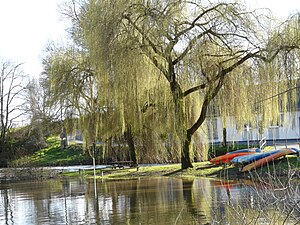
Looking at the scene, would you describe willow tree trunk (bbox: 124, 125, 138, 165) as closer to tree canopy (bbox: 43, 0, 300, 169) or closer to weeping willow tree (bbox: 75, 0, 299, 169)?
tree canopy (bbox: 43, 0, 300, 169)

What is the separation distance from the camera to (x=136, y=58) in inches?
900

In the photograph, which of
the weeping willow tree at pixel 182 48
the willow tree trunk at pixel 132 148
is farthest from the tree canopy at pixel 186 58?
the willow tree trunk at pixel 132 148

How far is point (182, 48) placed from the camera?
23047 mm

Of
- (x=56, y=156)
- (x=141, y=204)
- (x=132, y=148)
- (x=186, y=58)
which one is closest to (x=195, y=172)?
(x=186, y=58)

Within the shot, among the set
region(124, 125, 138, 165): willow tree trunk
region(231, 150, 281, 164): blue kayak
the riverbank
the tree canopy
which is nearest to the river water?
the riverbank

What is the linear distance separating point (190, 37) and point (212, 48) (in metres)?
1.50

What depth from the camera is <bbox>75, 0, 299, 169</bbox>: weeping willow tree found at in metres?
22.4

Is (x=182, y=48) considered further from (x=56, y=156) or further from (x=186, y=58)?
(x=56, y=156)

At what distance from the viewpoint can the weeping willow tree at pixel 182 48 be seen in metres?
22.4

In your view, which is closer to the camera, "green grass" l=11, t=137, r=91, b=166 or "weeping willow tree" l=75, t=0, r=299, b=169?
"weeping willow tree" l=75, t=0, r=299, b=169

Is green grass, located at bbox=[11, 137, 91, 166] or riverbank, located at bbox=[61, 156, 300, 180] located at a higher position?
green grass, located at bbox=[11, 137, 91, 166]

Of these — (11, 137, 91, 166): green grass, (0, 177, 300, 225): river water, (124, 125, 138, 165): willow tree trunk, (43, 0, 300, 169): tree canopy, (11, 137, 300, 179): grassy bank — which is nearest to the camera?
(0, 177, 300, 225): river water

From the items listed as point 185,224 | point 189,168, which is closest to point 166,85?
point 189,168

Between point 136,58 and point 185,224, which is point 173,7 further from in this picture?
point 185,224
